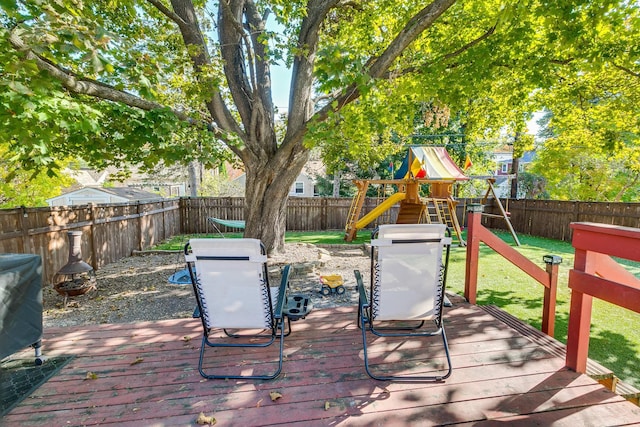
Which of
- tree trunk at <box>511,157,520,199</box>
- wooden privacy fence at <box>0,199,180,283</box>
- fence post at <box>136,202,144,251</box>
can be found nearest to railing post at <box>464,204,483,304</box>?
wooden privacy fence at <box>0,199,180,283</box>

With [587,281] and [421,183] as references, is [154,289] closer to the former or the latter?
[587,281]

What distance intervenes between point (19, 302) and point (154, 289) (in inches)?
133

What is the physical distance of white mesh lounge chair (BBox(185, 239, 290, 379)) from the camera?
7.69 ft

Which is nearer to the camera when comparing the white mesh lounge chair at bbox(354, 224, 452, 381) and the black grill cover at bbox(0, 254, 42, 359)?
the black grill cover at bbox(0, 254, 42, 359)

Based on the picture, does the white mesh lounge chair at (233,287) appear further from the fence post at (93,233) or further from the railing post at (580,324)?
the fence post at (93,233)

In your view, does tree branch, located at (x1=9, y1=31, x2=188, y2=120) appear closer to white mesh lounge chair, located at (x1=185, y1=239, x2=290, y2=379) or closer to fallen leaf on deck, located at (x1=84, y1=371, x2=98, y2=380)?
white mesh lounge chair, located at (x1=185, y1=239, x2=290, y2=379)

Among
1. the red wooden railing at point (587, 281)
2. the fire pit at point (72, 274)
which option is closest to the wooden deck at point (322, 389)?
the red wooden railing at point (587, 281)

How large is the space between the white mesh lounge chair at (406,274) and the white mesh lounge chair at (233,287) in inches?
31.3

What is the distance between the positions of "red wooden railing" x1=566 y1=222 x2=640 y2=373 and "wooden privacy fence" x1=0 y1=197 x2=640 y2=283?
704cm

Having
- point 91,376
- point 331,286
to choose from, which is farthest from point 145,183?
point 91,376

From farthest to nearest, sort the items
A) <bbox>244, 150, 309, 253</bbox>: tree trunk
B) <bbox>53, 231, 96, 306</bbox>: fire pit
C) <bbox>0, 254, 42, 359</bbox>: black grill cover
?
1. <bbox>244, 150, 309, 253</bbox>: tree trunk
2. <bbox>53, 231, 96, 306</bbox>: fire pit
3. <bbox>0, 254, 42, 359</bbox>: black grill cover

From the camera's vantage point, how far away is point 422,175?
8.95 meters

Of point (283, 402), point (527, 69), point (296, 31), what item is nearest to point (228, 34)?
point (296, 31)

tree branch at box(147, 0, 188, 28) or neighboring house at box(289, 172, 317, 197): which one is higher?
tree branch at box(147, 0, 188, 28)
